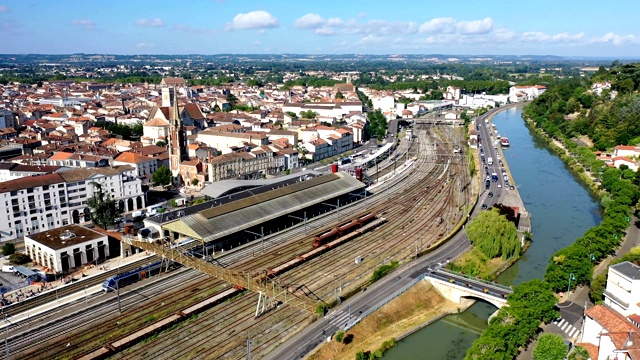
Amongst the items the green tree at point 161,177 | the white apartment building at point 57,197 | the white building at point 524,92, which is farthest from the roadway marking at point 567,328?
the white building at point 524,92

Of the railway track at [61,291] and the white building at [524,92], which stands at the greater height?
the white building at [524,92]

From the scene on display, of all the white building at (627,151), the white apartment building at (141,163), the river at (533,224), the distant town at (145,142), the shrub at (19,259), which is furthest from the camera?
the white building at (627,151)

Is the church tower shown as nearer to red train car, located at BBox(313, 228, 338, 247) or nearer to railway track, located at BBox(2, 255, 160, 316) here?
→ railway track, located at BBox(2, 255, 160, 316)

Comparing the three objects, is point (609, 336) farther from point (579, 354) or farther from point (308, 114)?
point (308, 114)

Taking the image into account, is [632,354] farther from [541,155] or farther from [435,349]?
[541,155]

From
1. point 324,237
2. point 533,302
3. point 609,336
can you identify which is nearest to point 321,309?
point 533,302

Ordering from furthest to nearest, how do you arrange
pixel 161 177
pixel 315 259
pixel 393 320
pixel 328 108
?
pixel 328 108
pixel 161 177
pixel 315 259
pixel 393 320

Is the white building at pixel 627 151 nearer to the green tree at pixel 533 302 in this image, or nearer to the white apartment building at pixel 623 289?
the white apartment building at pixel 623 289
